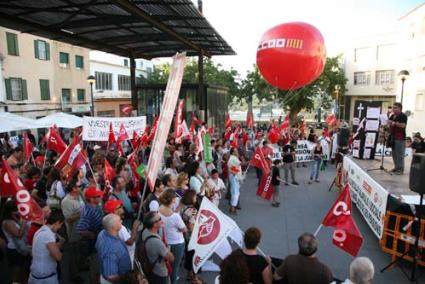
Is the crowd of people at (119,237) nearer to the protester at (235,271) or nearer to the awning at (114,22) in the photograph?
the protester at (235,271)

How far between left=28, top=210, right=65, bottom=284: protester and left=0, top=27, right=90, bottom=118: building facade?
21882 mm

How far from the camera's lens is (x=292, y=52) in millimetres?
10938

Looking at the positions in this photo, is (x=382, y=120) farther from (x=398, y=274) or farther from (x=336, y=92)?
(x=336, y=92)

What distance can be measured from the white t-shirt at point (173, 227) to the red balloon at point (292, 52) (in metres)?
7.64

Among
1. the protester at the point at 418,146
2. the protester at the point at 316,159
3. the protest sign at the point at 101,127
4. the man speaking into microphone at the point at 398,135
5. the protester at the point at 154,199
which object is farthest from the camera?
the protester at the point at 418,146

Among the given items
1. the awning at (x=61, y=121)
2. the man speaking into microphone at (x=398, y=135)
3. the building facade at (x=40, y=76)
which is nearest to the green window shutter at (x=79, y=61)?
the building facade at (x=40, y=76)

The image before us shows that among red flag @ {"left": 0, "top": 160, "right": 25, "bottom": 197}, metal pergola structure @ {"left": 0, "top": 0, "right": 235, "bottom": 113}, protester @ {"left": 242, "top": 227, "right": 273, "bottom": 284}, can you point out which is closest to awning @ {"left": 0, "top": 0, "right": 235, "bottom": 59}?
metal pergola structure @ {"left": 0, "top": 0, "right": 235, "bottom": 113}

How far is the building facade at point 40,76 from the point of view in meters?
24.4

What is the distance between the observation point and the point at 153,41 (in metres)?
14.6

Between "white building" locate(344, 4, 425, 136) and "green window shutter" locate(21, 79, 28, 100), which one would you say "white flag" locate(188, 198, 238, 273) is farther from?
"white building" locate(344, 4, 425, 136)

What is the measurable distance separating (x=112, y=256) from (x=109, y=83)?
139 feet

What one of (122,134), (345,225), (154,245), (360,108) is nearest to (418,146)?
(360,108)

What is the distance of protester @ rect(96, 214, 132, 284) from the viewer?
13.3 feet

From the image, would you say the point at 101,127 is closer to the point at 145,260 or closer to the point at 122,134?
the point at 122,134
